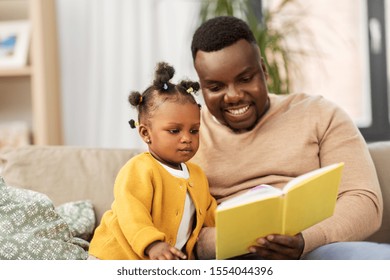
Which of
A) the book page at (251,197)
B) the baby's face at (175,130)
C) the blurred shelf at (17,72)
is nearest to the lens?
the book page at (251,197)

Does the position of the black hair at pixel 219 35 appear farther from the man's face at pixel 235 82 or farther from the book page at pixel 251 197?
the book page at pixel 251 197

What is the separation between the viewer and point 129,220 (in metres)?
1.31

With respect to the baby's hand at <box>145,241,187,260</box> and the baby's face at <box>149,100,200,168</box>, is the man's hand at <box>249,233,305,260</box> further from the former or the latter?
the baby's face at <box>149,100,200,168</box>

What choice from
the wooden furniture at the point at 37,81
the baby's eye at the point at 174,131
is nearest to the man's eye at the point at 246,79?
the baby's eye at the point at 174,131

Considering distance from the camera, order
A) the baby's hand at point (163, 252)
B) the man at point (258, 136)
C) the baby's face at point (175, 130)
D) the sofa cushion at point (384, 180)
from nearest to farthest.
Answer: the baby's hand at point (163, 252) → the baby's face at point (175, 130) → the man at point (258, 136) → the sofa cushion at point (384, 180)

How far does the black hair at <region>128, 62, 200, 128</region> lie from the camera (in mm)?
1437

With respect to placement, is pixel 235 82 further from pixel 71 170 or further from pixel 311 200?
pixel 71 170

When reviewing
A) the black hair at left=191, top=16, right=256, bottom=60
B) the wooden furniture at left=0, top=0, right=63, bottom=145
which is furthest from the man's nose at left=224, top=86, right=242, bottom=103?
the wooden furniture at left=0, top=0, right=63, bottom=145

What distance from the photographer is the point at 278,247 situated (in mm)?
1272

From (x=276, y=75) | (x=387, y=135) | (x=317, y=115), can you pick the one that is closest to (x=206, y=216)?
(x=317, y=115)

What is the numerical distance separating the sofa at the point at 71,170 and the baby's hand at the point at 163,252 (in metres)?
0.60

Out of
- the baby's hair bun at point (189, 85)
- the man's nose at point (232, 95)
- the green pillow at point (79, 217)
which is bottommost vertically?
the green pillow at point (79, 217)

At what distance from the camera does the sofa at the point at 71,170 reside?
1867 mm
